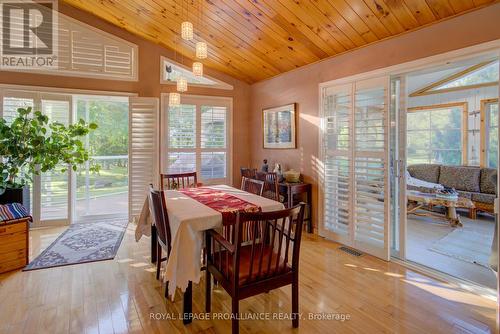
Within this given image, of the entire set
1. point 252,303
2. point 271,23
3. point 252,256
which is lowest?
point 252,303

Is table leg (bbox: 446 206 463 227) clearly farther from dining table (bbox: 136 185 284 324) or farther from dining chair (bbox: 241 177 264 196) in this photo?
dining table (bbox: 136 185 284 324)

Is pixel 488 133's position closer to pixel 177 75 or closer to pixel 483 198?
pixel 483 198

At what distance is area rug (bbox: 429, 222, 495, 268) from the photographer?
10.1 feet

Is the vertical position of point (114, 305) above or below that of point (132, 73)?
below

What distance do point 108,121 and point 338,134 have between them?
176 inches

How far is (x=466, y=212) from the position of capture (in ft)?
15.9

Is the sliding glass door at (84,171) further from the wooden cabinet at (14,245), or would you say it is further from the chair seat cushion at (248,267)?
the chair seat cushion at (248,267)

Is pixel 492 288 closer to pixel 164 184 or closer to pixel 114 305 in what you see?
pixel 114 305

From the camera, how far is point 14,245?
2.77 meters

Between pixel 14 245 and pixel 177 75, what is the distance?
3.35 meters

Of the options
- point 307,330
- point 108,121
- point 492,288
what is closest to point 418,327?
point 307,330

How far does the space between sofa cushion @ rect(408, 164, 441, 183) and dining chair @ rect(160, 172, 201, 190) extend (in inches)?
189

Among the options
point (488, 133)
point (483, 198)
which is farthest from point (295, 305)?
point (488, 133)

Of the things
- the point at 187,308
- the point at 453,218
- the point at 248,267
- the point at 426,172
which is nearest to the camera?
the point at 248,267
